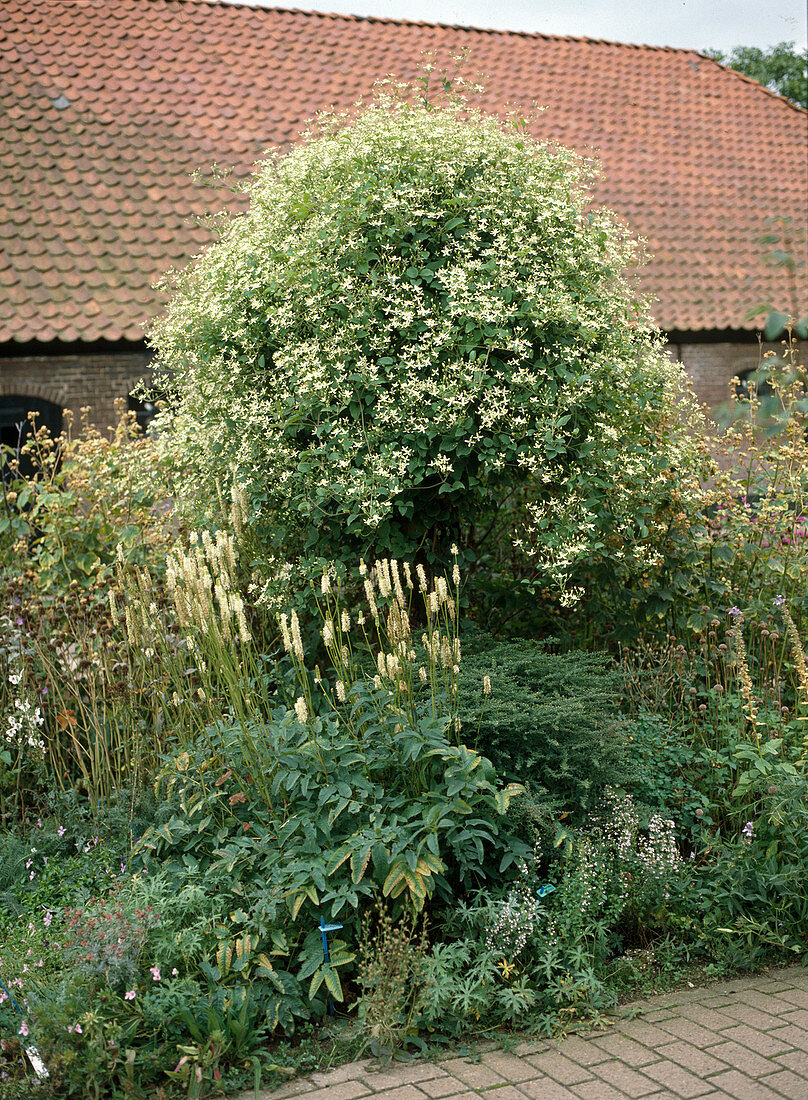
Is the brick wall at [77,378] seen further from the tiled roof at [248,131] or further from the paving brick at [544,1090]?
the paving brick at [544,1090]

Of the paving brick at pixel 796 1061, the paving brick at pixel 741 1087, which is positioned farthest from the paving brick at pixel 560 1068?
the paving brick at pixel 796 1061

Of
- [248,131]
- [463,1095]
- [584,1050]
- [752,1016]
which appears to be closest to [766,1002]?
[752,1016]

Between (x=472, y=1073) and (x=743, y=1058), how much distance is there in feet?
2.82

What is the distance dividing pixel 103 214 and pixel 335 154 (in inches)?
297

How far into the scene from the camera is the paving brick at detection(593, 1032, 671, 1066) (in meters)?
3.12

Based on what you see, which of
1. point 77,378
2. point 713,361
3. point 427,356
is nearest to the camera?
point 427,356

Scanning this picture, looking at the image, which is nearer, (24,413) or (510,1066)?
(510,1066)

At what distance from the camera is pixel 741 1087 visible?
295 cm

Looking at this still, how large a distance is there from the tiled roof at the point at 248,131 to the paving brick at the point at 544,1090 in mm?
9087

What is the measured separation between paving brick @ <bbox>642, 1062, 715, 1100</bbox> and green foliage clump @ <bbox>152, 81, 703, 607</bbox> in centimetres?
200

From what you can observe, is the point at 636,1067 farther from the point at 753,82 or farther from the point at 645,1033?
the point at 753,82

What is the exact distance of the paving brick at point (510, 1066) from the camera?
304 cm

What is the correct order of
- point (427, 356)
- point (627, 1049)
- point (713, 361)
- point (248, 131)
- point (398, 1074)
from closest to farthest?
1. point (398, 1074)
2. point (627, 1049)
3. point (427, 356)
4. point (248, 131)
5. point (713, 361)

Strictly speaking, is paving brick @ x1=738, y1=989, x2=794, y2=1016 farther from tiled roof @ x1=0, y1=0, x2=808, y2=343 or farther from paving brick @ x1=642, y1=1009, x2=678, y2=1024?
tiled roof @ x1=0, y1=0, x2=808, y2=343
